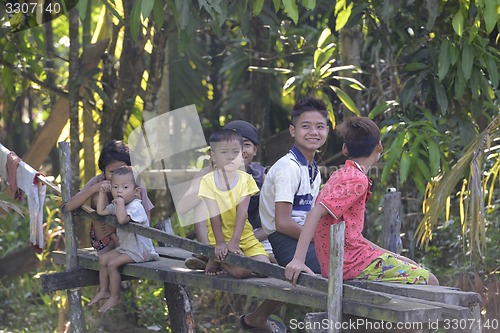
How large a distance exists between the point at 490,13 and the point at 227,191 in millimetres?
1809

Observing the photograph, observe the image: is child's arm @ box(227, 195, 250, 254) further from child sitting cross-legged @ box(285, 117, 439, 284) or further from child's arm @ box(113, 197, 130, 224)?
child's arm @ box(113, 197, 130, 224)

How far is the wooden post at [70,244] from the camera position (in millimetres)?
4820

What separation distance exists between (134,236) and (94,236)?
1.10 ft

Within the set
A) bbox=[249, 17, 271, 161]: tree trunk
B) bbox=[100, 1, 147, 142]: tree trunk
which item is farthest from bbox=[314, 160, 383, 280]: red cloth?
bbox=[249, 17, 271, 161]: tree trunk

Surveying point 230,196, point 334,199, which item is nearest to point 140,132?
point 230,196

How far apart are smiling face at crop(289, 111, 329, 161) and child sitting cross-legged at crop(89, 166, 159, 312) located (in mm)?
987

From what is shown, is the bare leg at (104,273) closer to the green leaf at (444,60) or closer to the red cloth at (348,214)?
the red cloth at (348,214)

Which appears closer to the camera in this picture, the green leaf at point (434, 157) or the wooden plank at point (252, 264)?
the wooden plank at point (252, 264)

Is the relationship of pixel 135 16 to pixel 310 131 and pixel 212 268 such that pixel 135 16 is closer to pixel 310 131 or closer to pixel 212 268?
pixel 310 131

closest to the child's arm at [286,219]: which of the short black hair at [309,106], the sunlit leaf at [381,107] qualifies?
the short black hair at [309,106]

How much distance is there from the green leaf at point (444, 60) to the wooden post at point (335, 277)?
7.07ft

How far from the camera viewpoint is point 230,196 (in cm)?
411

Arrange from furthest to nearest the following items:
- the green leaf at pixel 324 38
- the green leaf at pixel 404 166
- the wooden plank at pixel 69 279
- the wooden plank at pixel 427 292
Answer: the green leaf at pixel 324 38
the green leaf at pixel 404 166
the wooden plank at pixel 69 279
the wooden plank at pixel 427 292

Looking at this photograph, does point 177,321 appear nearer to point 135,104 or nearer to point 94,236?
point 94,236
